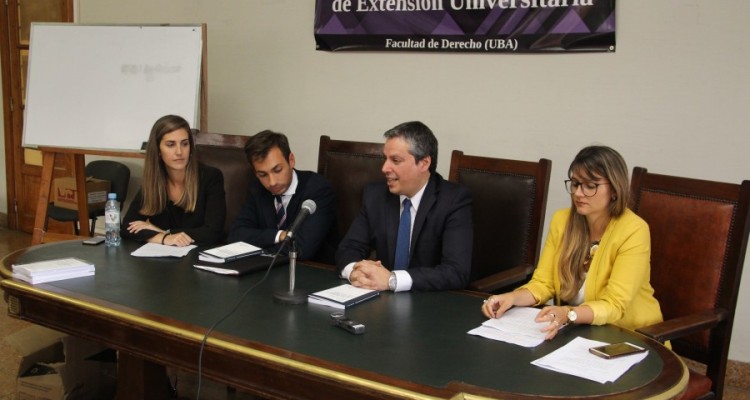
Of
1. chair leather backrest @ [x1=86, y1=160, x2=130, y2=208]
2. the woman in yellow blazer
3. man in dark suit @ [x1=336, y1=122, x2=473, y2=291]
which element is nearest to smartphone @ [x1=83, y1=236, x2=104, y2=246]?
man in dark suit @ [x1=336, y1=122, x2=473, y2=291]

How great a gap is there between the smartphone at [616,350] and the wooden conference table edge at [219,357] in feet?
0.24

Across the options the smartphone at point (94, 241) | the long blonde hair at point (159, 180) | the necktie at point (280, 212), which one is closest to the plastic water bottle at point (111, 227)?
the smartphone at point (94, 241)

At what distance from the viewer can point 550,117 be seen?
11.5ft

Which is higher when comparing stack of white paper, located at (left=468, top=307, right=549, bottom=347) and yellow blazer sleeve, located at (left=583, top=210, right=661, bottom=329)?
yellow blazer sleeve, located at (left=583, top=210, right=661, bottom=329)

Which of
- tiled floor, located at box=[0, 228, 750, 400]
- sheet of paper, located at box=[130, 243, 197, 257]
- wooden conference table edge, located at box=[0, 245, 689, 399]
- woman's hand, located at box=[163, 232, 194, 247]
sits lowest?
tiled floor, located at box=[0, 228, 750, 400]

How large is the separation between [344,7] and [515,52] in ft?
3.60

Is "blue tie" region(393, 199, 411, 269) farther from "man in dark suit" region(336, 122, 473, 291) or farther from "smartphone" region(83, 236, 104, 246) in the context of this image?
"smartphone" region(83, 236, 104, 246)

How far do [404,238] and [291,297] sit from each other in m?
0.67

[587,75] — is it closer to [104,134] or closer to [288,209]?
[288,209]

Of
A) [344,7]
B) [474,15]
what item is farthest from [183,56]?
[474,15]

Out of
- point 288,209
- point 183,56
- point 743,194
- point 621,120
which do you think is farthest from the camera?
point 183,56

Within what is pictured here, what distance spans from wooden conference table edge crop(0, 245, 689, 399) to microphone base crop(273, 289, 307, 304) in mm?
299

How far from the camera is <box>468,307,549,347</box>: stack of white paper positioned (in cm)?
181

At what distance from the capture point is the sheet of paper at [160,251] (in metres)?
2.64
